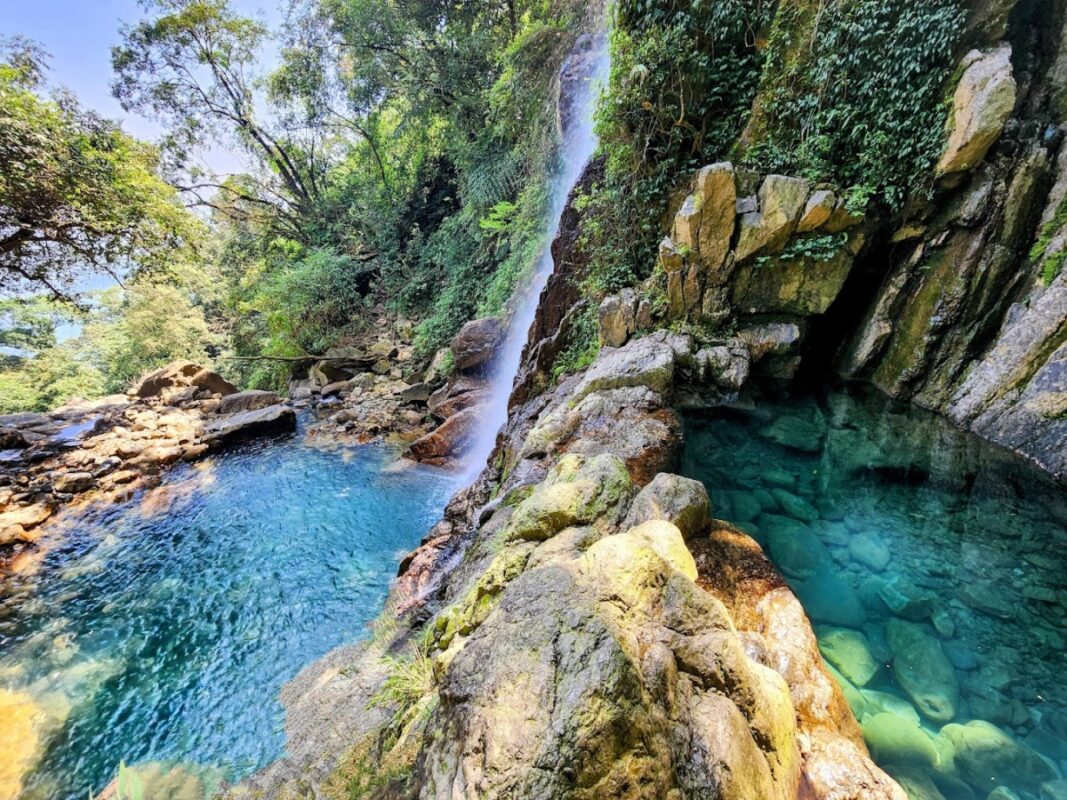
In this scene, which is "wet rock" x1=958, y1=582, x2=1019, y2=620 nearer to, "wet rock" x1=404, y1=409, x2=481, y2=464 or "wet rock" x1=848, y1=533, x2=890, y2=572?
"wet rock" x1=848, y1=533, x2=890, y2=572

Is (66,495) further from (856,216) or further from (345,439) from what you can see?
(856,216)

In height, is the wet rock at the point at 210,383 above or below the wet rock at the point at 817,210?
below

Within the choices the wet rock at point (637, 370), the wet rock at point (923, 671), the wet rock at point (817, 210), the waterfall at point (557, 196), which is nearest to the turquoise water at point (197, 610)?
the waterfall at point (557, 196)

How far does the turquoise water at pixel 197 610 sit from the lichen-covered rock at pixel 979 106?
890cm

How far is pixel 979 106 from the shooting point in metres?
4.55

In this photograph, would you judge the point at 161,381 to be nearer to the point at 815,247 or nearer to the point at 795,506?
the point at 795,506

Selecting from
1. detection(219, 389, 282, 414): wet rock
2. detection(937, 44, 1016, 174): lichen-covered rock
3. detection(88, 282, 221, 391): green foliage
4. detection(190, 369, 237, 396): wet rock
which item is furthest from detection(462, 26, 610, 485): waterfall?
detection(88, 282, 221, 391): green foliage

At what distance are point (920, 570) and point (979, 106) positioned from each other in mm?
4929

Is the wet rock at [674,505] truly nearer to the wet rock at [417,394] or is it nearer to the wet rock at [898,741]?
the wet rock at [898,741]

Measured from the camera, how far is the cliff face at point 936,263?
4.62m

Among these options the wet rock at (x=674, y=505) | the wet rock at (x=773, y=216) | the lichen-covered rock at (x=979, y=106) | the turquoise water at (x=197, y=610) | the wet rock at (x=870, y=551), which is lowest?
the turquoise water at (x=197, y=610)

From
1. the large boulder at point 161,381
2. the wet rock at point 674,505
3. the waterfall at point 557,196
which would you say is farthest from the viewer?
the large boulder at point 161,381

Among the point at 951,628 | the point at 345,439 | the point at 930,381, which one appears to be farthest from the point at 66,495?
the point at 930,381

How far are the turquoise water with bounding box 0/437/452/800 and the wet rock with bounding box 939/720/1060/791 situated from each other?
199 inches
